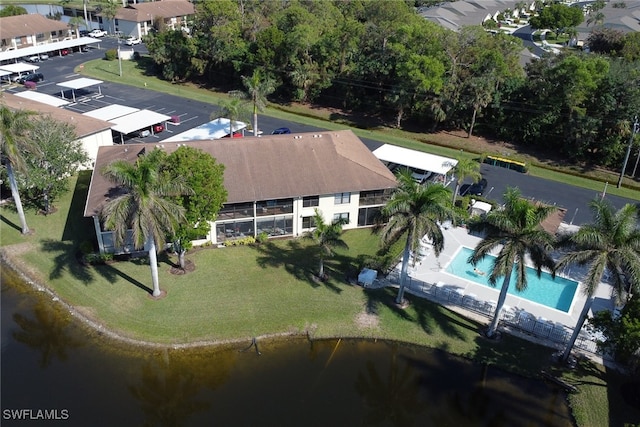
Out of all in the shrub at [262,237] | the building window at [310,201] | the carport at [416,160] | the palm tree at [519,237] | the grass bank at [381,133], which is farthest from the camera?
the grass bank at [381,133]

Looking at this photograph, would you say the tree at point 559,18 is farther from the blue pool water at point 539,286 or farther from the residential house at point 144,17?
the blue pool water at point 539,286

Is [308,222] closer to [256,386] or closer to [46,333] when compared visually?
[256,386]

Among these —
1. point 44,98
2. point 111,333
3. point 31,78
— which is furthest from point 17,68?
point 111,333

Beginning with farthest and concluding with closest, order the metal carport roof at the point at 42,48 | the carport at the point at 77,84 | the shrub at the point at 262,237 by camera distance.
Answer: the metal carport roof at the point at 42,48 < the carport at the point at 77,84 < the shrub at the point at 262,237

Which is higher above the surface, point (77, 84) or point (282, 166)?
point (77, 84)

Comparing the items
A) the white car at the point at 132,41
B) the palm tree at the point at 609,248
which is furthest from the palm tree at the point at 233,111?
the white car at the point at 132,41

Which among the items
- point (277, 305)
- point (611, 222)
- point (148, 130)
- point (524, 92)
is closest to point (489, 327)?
point (611, 222)

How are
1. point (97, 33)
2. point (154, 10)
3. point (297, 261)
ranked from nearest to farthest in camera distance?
point (297, 261), point (97, 33), point (154, 10)
